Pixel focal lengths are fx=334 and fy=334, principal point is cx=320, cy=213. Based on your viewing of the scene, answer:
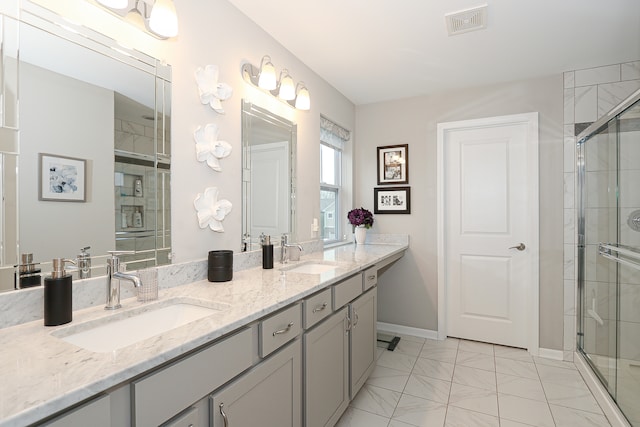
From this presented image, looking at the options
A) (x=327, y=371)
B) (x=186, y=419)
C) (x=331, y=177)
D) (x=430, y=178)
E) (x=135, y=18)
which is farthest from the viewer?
(x=331, y=177)

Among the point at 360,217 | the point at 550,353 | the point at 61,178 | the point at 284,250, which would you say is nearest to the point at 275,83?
the point at 284,250

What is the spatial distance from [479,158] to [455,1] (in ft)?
5.32

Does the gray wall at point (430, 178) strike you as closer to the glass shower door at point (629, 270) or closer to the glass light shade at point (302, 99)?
the glass shower door at point (629, 270)

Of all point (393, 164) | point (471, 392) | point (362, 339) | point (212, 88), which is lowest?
point (471, 392)

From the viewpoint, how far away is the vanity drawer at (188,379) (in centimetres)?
80

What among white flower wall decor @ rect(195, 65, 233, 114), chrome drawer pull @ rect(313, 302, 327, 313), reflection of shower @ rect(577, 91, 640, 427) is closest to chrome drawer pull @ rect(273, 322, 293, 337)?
chrome drawer pull @ rect(313, 302, 327, 313)

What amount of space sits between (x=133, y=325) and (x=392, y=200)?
274 centimetres

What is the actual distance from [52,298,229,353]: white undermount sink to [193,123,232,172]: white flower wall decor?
729 millimetres

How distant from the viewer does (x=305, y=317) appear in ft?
4.93

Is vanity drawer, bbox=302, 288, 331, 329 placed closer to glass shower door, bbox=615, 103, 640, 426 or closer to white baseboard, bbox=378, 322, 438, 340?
glass shower door, bbox=615, 103, 640, 426

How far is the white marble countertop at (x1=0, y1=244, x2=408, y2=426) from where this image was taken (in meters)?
0.62

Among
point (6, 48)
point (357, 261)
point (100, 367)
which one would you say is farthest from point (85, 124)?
point (357, 261)

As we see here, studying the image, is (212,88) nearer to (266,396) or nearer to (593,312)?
(266,396)

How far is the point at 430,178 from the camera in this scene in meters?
3.29
